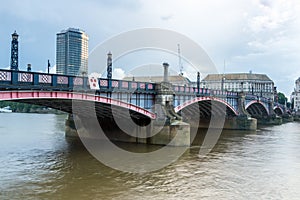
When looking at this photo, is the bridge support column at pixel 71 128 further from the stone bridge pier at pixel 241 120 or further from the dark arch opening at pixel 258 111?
the dark arch opening at pixel 258 111

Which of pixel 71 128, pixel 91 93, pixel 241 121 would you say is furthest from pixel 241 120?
pixel 91 93

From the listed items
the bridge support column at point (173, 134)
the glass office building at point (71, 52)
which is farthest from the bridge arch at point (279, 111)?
the glass office building at point (71, 52)

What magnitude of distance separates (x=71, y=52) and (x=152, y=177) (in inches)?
631

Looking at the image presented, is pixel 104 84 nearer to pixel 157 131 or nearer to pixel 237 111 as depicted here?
pixel 157 131

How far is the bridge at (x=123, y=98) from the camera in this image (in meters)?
18.4

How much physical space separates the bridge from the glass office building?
3885 millimetres

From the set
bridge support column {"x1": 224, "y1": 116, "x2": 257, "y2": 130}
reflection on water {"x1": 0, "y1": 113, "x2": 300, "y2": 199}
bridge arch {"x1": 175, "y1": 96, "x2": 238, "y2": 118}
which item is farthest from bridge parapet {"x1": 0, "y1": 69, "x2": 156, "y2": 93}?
bridge support column {"x1": 224, "y1": 116, "x2": 257, "y2": 130}

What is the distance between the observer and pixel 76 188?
1609cm

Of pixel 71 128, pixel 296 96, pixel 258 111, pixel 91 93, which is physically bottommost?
pixel 71 128

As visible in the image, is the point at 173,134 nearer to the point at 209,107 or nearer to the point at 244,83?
the point at 209,107

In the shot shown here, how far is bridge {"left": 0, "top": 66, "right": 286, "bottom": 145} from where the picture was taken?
1839cm

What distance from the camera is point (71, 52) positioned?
98.6 ft

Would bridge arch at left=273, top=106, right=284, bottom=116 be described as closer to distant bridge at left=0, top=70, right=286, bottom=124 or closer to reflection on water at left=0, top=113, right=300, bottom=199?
distant bridge at left=0, top=70, right=286, bottom=124

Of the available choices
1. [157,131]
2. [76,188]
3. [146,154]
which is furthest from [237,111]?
[76,188]
